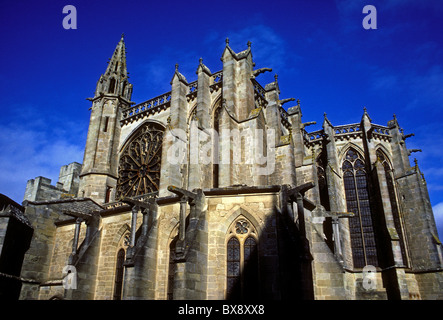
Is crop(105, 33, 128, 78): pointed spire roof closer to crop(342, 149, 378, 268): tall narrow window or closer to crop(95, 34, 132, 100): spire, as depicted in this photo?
crop(95, 34, 132, 100): spire

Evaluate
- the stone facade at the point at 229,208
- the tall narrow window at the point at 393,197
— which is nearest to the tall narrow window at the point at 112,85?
the stone facade at the point at 229,208

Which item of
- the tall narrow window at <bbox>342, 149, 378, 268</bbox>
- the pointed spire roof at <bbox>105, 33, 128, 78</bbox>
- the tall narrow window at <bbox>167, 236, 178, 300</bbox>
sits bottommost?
the tall narrow window at <bbox>167, 236, 178, 300</bbox>

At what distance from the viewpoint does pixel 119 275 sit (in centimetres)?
1306

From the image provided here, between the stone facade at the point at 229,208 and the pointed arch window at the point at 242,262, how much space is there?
0.03m

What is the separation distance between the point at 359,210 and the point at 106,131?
1516cm

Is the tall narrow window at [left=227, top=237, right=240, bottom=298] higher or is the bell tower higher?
the bell tower

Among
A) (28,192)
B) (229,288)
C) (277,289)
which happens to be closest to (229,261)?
(229,288)

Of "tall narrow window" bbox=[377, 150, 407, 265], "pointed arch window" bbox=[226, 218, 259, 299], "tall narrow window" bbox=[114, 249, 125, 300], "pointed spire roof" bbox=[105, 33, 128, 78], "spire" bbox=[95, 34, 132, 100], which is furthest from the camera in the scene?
"pointed spire roof" bbox=[105, 33, 128, 78]

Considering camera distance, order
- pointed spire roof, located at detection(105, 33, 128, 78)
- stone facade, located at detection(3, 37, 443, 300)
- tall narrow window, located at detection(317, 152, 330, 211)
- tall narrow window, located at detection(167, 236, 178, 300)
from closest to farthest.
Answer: stone facade, located at detection(3, 37, 443, 300) < tall narrow window, located at detection(167, 236, 178, 300) < tall narrow window, located at detection(317, 152, 330, 211) < pointed spire roof, located at detection(105, 33, 128, 78)

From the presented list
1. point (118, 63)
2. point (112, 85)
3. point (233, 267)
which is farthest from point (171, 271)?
point (118, 63)

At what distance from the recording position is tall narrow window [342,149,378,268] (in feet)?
60.9

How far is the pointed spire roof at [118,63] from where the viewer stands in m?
21.7

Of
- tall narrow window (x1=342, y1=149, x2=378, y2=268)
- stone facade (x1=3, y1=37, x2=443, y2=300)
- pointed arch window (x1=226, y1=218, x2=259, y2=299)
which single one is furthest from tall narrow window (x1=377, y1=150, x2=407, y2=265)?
pointed arch window (x1=226, y1=218, x2=259, y2=299)

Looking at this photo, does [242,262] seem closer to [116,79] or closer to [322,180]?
[322,180]
